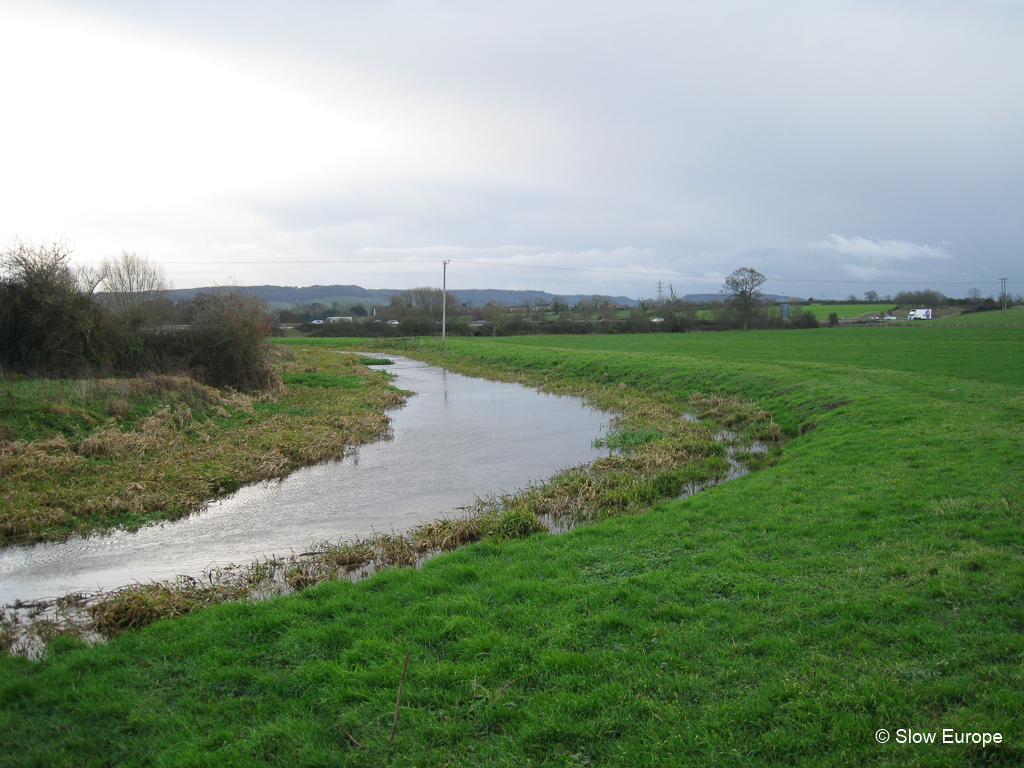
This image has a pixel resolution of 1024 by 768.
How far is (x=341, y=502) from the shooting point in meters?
11.8

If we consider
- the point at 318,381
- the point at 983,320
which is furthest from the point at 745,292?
the point at 318,381

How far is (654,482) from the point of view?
12.3 meters

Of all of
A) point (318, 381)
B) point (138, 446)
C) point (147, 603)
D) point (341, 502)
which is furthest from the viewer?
point (318, 381)

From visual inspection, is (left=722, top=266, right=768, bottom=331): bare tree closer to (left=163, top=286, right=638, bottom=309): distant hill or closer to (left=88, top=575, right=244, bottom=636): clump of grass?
(left=163, top=286, right=638, bottom=309): distant hill

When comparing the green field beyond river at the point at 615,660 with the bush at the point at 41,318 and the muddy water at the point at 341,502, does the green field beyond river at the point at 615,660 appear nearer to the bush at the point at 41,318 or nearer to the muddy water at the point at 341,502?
the muddy water at the point at 341,502

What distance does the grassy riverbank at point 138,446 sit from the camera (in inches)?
416

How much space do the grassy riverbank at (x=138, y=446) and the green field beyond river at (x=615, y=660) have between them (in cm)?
558

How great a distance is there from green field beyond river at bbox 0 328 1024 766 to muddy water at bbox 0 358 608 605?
2672 mm

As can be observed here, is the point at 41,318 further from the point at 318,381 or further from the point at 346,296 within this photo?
the point at 346,296

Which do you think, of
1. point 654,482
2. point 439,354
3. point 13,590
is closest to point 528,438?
point 654,482

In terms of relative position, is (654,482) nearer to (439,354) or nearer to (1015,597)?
(1015,597)

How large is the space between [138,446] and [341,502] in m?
5.92

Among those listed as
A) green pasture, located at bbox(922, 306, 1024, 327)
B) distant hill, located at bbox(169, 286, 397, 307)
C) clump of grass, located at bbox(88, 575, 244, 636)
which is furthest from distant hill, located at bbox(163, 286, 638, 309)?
clump of grass, located at bbox(88, 575, 244, 636)

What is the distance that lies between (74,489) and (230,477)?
110 inches
